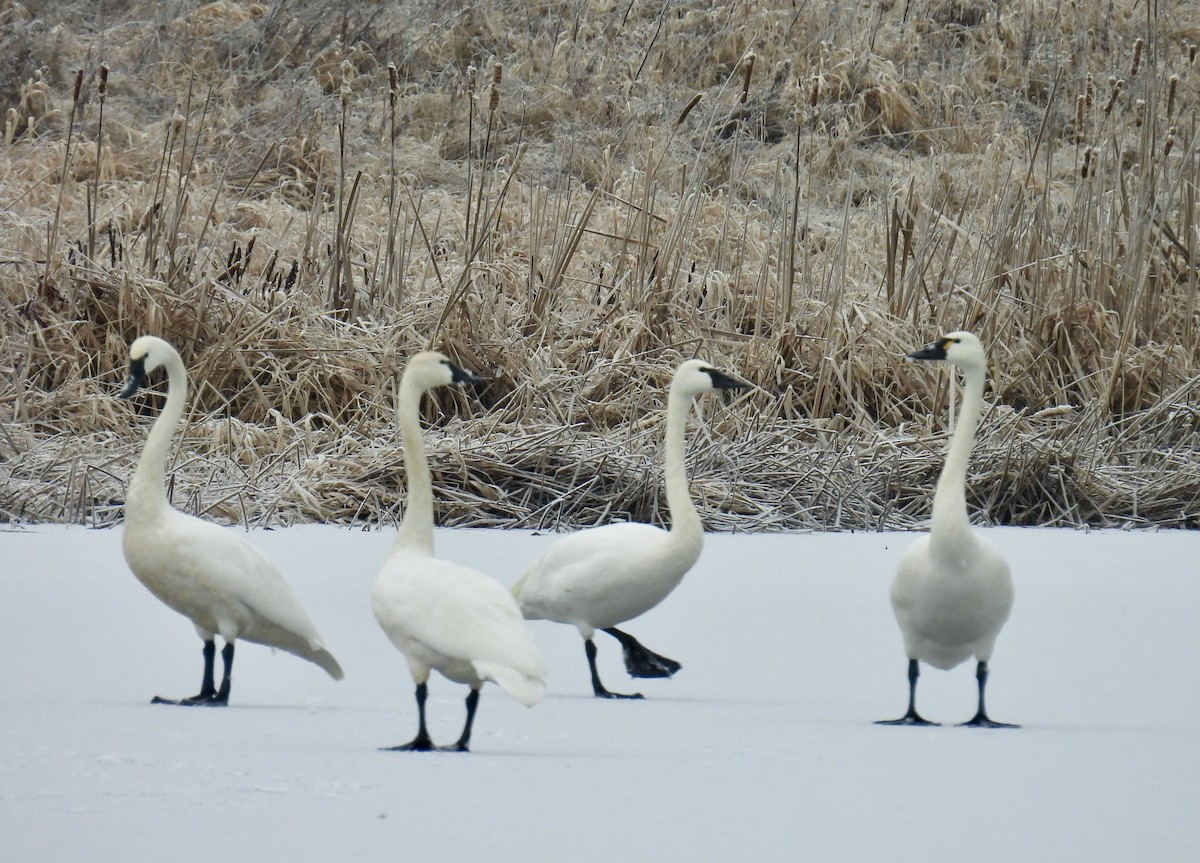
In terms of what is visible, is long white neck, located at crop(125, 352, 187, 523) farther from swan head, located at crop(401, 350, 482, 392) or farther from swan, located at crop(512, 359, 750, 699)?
swan, located at crop(512, 359, 750, 699)

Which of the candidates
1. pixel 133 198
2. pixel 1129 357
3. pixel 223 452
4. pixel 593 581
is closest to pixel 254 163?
pixel 133 198

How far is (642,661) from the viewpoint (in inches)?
122

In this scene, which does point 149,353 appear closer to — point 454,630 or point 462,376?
point 462,376

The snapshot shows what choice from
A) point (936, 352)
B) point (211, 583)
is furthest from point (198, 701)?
point (936, 352)

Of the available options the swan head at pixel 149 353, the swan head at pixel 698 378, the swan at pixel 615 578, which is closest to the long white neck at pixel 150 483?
the swan head at pixel 149 353

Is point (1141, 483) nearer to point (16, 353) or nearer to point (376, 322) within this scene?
point (376, 322)

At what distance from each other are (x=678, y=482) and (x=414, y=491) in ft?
2.17

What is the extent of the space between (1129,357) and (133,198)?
4.38 m

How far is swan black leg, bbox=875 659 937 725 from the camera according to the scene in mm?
2699

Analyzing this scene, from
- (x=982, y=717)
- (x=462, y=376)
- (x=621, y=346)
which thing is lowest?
(x=621, y=346)

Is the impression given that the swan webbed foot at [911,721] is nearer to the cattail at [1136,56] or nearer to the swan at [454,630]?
the swan at [454,630]

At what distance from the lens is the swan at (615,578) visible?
297 cm

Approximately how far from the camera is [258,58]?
13406 mm

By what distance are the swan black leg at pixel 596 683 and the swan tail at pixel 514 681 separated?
664 mm
